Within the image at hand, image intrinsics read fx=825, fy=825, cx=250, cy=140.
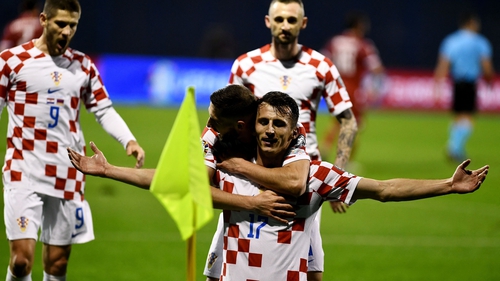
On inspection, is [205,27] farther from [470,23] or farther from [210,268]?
[210,268]

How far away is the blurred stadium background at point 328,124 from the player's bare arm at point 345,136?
188 centimetres

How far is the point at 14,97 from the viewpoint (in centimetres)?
575

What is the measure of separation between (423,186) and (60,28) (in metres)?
2.82

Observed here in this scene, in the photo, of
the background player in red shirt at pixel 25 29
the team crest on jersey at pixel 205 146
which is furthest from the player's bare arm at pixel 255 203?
the background player in red shirt at pixel 25 29

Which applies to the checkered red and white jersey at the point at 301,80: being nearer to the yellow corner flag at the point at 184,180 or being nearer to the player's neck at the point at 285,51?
the player's neck at the point at 285,51

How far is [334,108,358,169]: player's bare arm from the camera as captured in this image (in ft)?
20.8

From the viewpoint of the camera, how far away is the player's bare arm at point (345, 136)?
634 centimetres

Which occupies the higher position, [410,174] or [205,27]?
[205,27]

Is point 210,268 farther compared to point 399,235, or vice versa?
point 399,235

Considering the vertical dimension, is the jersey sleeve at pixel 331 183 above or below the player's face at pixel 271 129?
below

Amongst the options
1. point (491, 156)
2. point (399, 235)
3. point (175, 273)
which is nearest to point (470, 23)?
point (491, 156)

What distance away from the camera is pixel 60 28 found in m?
5.70

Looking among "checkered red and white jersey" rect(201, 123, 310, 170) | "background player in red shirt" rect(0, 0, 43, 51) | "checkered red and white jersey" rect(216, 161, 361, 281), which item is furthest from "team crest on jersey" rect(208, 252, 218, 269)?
"background player in red shirt" rect(0, 0, 43, 51)

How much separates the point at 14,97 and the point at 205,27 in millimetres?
24043
